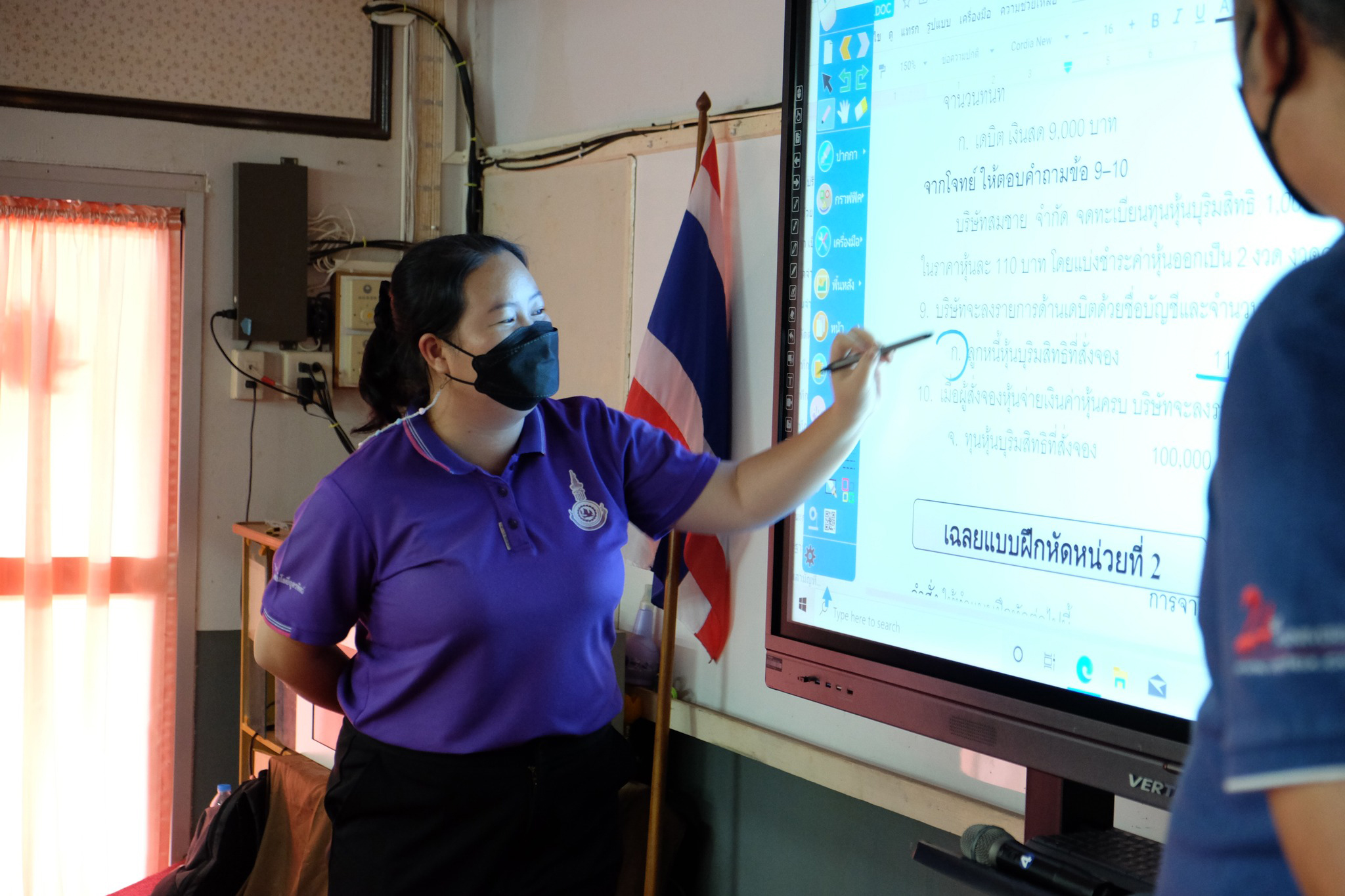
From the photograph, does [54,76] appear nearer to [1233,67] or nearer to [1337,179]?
[1233,67]

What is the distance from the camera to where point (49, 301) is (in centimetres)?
309

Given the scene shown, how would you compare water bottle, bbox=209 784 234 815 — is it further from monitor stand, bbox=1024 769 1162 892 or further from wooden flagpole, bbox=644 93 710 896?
monitor stand, bbox=1024 769 1162 892

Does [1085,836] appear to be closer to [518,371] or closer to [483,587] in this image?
[483,587]

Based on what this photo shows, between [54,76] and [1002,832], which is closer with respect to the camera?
[1002,832]

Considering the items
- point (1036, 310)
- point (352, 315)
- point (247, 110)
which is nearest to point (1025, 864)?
point (1036, 310)

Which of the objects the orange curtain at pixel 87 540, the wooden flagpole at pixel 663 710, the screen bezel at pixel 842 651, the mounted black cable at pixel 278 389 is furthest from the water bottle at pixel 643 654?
the orange curtain at pixel 87 540

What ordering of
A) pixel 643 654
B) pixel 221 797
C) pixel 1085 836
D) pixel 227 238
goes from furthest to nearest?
pixel 227 238 < pixel 221 797 < pixel 643 654 < pixel 1085 836

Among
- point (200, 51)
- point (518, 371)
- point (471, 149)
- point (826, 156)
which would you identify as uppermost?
point (200, 51)

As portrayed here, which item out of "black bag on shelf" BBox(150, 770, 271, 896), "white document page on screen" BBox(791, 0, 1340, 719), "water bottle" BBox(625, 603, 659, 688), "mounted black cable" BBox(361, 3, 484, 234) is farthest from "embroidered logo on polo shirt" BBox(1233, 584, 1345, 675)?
"mounted black cable" BBox(361, 3, 484, 234)

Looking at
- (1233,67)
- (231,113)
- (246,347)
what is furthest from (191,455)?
(1233,67)

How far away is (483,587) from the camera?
154 cm

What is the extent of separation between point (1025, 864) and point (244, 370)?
2787mm

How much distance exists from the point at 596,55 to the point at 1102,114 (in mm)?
1908

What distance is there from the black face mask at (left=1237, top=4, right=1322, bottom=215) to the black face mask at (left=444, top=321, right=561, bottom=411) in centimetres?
119
